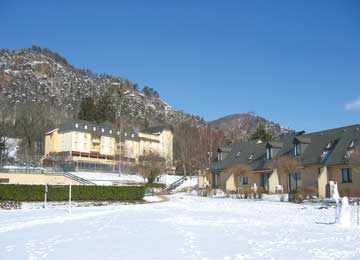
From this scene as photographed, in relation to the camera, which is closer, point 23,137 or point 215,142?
point 215,142

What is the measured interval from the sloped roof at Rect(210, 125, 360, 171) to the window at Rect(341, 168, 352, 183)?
90cm

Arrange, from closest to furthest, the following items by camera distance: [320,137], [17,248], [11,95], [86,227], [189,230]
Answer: [17,248] → [189,230] → [86,227] → [320,137] → [11,95]

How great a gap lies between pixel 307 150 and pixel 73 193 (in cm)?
2284

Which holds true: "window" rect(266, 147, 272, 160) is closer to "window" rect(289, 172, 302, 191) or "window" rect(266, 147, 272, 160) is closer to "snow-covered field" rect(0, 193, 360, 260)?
"window" rect(289, 172, 302, 191)

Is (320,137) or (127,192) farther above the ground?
(320,137)

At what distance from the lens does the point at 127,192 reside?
39500 mm

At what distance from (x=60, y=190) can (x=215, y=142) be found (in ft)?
168

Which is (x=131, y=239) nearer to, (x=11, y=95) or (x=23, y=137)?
(x=23, y=137)

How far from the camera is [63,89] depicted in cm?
15612

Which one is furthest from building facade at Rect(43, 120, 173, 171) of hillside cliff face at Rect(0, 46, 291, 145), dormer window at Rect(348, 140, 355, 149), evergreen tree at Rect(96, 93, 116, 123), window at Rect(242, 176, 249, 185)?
dormer window at Rect(348, 140, 355, 149)

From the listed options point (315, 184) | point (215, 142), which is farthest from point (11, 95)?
point (315, 184)

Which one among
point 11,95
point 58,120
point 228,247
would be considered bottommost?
point 228,247

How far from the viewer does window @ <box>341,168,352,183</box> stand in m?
36.2

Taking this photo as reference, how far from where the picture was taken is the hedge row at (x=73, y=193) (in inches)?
1336
